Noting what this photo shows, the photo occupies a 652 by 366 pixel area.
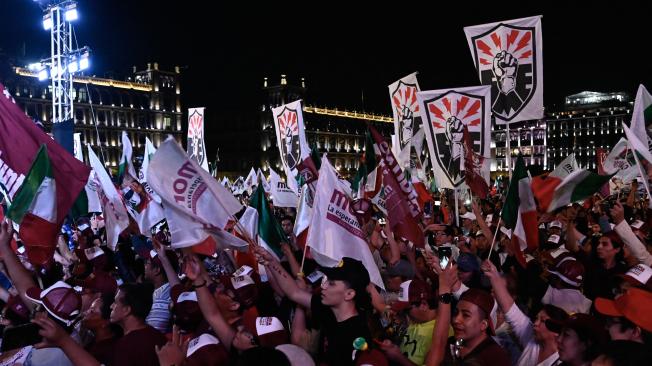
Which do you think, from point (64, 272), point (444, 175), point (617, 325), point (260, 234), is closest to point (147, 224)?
point (64, 272)

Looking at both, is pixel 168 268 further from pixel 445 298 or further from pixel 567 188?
pixel 567 188

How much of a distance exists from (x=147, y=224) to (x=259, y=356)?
241 inches

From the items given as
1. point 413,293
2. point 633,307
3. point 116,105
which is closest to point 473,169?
point 413,293

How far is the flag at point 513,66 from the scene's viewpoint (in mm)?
10727

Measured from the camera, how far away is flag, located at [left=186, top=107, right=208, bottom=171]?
19844mm

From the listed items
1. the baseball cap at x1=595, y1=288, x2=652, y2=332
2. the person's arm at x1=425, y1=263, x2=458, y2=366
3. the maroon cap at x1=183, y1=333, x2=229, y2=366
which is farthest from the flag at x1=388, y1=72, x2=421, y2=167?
the maroon cap at x1=183, y1=333, x2=229, y2=366

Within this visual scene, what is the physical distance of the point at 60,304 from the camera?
399 centimetres

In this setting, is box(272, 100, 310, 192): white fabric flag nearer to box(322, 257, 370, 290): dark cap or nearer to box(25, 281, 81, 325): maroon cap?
box(322, 257, 370, 290): dark cap

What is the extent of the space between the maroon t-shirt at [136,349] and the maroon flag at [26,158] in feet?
7.52

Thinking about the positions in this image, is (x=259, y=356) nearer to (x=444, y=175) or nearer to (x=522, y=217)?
(x=522, y=217)

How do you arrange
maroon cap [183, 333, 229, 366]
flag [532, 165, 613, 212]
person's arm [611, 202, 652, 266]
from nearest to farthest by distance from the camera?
maroon cap [183, 333, 229, 366], person's arm [611, 202, 652, 266], flag [532, 165, 613, 212]

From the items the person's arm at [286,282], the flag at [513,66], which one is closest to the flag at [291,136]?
the flag at [513,66]

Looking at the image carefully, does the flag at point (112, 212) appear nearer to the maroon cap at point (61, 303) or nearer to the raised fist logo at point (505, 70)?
the maroon cap at point (61, 303)

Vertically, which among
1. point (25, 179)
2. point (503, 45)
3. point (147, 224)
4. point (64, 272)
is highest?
point (503, 45)
